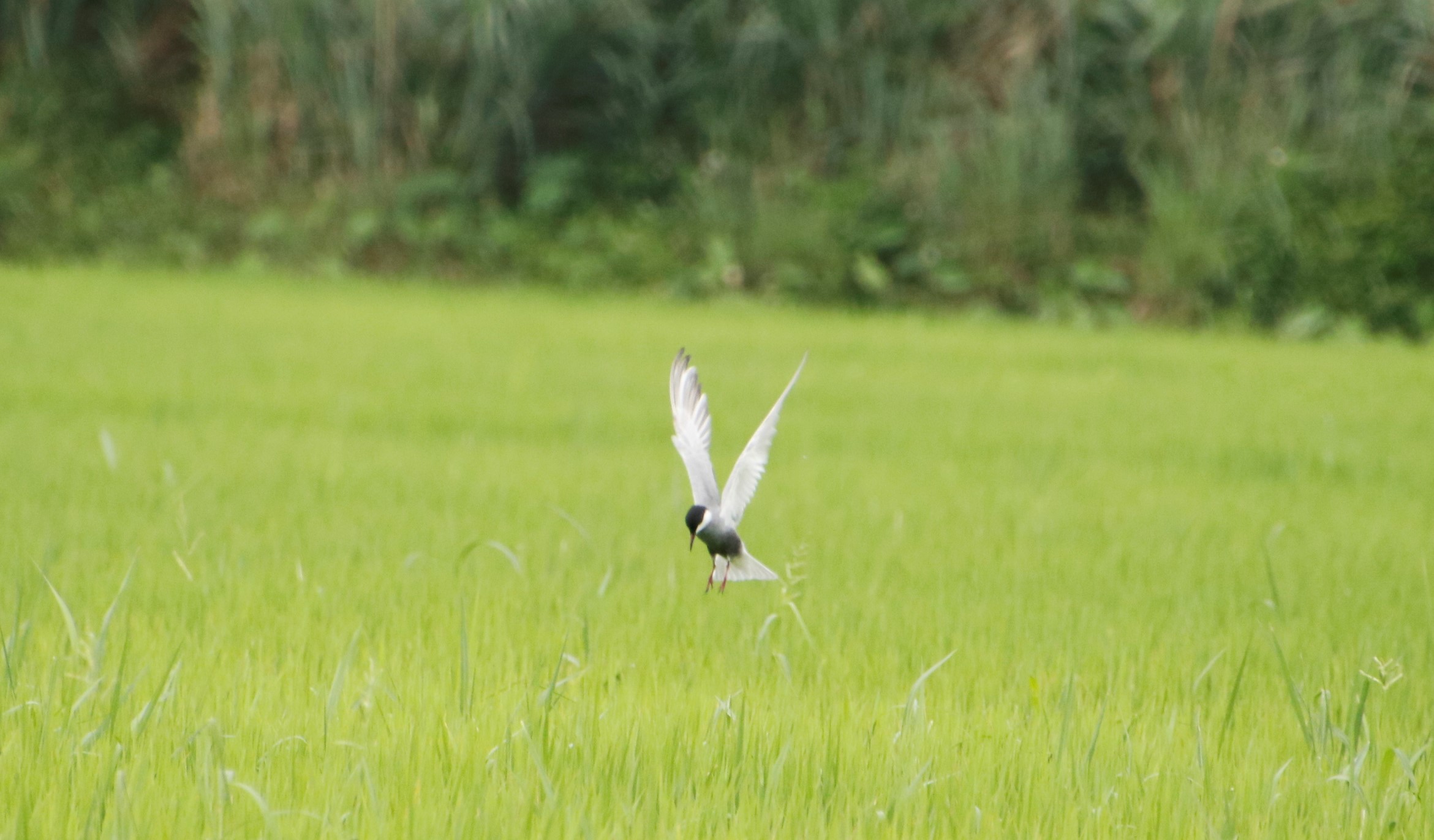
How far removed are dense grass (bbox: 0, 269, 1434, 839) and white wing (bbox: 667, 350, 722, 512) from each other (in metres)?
0.27

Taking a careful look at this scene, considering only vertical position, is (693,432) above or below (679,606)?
above

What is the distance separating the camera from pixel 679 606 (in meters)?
2.86

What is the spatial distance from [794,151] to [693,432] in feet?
32.7

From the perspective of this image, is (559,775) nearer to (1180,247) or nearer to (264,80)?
(1180,247)

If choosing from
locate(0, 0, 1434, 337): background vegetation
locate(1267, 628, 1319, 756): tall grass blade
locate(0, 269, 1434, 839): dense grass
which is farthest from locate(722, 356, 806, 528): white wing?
locate(0, 0, 1434, 337): background vegetation

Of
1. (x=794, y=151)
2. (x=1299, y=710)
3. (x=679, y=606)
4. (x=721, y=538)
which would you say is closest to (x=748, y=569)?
(x=721, y=538)

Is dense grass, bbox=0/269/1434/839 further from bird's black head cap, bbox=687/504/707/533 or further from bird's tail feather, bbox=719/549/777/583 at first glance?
bird's black head cap, bbox=687/504/707/533

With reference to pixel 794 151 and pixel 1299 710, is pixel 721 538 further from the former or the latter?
pixel 794 151

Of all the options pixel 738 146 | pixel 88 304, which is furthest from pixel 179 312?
pixel 738 146

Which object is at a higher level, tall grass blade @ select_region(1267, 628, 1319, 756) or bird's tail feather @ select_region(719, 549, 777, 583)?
bird's tail feather @ select_region(719, 549, 777, 583)

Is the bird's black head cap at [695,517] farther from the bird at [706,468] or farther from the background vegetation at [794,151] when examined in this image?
the background vegetation at [794,151]

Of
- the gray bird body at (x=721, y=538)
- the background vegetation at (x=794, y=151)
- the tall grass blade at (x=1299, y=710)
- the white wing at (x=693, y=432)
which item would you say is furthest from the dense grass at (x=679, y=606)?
the background vegetation at (x=794, y=151)

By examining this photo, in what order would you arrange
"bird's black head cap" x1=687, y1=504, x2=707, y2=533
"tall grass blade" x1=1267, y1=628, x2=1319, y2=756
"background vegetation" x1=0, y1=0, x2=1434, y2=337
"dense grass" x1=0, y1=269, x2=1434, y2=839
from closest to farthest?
"dense grass" x1=0, y1=269, x2=1434, y2=839 < "tall grass blade" x1=1267, y1=628, x2=1319, y2=756 < "bird's black head cap" x1=687, y1=504, x2=707, y2=533 < "background vegetation" x1=0, y1=0, x2=1434, y2=337

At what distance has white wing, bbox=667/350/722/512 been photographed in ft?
6.97
